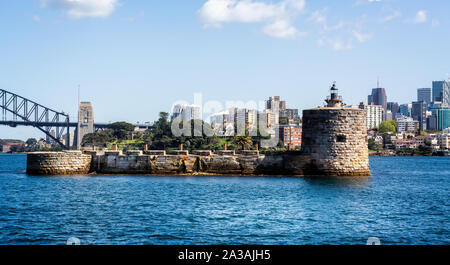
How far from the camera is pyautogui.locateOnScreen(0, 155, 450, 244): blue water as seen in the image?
45.8ft

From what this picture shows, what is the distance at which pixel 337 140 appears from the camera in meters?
30.3

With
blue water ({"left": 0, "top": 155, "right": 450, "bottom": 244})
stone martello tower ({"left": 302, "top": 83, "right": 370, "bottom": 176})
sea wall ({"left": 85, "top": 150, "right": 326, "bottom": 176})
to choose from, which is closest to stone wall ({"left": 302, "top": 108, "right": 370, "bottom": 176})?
stone martello tower ({"left": 302, "top": 83, "right": 370, "bottom": 176})

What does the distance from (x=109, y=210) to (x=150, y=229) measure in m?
4.50

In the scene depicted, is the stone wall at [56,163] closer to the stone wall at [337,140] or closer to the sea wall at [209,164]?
the sea wall at [209,164]

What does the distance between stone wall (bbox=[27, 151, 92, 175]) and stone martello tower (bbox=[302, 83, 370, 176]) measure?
53.7 feet

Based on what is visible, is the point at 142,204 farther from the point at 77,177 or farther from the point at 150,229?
the point at 77,177

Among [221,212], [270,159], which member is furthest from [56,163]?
[221,212]

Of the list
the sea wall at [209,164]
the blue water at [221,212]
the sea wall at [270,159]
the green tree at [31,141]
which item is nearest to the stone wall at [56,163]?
the sea wall at [270,159]

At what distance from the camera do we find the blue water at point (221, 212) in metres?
13.9

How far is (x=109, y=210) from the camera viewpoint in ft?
61.6

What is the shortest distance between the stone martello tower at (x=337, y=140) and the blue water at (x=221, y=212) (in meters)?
1.39

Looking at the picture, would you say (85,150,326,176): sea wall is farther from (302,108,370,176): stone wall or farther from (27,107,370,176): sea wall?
(302,108,370,176): stone wall

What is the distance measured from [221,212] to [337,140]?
46.9 feet
